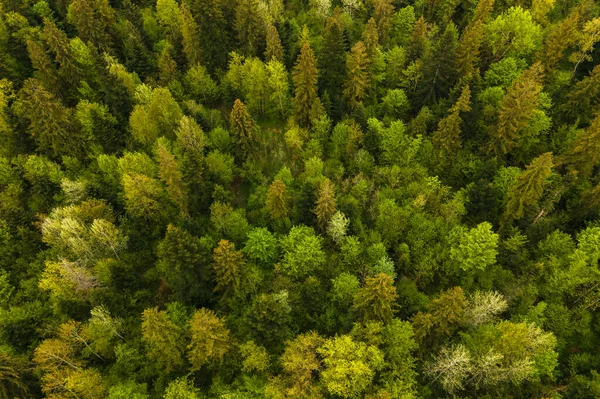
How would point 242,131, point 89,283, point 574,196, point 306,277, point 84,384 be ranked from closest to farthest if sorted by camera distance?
point 84,384 < point 89,283 < point 306,277 < point 574,196 < point 242,131

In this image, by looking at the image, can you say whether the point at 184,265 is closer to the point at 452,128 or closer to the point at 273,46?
the point at 452,128

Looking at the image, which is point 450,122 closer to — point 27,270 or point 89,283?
point 89,283

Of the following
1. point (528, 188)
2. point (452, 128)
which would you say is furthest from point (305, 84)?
point (528, 188)

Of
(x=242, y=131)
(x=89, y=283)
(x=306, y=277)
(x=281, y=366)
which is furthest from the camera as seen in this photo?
(x=242, y=131)

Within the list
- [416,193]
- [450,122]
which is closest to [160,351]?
[416,193]

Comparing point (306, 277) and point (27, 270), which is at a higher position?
point (306, 277)

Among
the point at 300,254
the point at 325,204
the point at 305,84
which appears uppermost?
the point at 305,84
